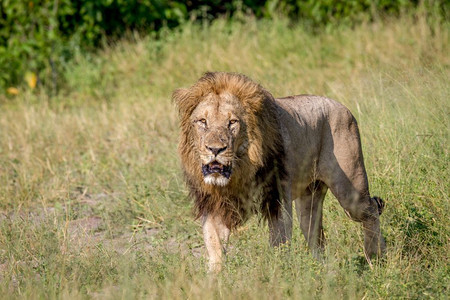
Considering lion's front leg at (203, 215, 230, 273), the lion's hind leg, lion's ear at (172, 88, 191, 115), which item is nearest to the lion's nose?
lion's ear at (172, 88, 191, 115)

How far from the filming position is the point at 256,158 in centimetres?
418

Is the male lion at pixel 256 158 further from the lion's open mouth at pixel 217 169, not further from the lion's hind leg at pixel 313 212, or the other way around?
the lion's hind leg at pixel 313 212

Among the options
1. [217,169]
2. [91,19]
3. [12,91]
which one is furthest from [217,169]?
[91,19]

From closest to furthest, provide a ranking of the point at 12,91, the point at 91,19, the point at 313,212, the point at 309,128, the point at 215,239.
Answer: the point at 215,239, the point at 309,128, the point at 313,212, the point at 12,91, the point at 91,19

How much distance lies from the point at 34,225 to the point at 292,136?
1.80 meters

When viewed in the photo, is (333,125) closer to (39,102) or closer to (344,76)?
(344,76)

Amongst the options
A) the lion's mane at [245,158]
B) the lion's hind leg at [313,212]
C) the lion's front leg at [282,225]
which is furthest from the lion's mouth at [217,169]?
the lion's hind leg at [313,212]

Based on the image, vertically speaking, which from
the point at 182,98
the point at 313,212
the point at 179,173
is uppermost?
the point at 182,98

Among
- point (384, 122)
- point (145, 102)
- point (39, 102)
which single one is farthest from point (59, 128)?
point (384, 122)

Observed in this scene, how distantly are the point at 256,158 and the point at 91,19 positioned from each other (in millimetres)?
8219

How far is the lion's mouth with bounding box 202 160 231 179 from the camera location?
13.1 feet

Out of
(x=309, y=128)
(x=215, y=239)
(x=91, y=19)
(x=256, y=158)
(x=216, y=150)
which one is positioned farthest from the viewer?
(x=91, y=19)

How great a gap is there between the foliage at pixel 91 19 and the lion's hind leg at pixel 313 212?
22.1ft

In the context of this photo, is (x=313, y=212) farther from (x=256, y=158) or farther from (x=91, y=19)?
(x=91, y=19)
